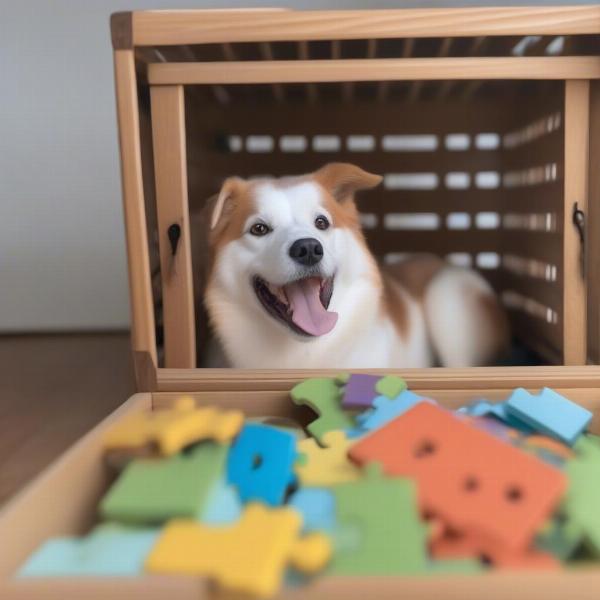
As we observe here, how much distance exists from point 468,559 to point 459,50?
3.11 ft

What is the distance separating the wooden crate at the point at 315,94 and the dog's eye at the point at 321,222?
0.21 meters

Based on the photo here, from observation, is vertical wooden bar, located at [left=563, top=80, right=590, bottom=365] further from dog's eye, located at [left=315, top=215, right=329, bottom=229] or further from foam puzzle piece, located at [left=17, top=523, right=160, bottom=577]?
foam puzzle piece, located at [left=17, top=523, right=160, bottom=577]

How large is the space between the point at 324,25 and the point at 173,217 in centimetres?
36

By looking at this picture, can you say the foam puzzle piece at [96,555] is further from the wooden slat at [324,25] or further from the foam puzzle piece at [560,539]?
the wooden slat at [324,25]

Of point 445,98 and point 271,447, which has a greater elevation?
point 445,98

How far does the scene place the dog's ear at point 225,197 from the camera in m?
1.02

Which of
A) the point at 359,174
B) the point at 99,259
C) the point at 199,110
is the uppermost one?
the point at 199,110

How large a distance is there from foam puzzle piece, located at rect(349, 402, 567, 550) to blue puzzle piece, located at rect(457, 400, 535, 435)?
16cm

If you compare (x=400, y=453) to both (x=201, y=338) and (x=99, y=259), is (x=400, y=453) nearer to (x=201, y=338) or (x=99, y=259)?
(x=201, y=338)

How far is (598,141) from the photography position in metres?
0.94

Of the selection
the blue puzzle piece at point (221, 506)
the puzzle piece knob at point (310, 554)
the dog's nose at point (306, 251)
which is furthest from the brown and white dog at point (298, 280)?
the puzzle piece knob at point (310, 554)

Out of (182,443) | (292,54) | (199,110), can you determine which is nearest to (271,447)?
(182,443)

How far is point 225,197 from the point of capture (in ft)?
3.37

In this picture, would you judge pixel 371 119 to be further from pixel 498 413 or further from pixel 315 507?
pixel 315 507
